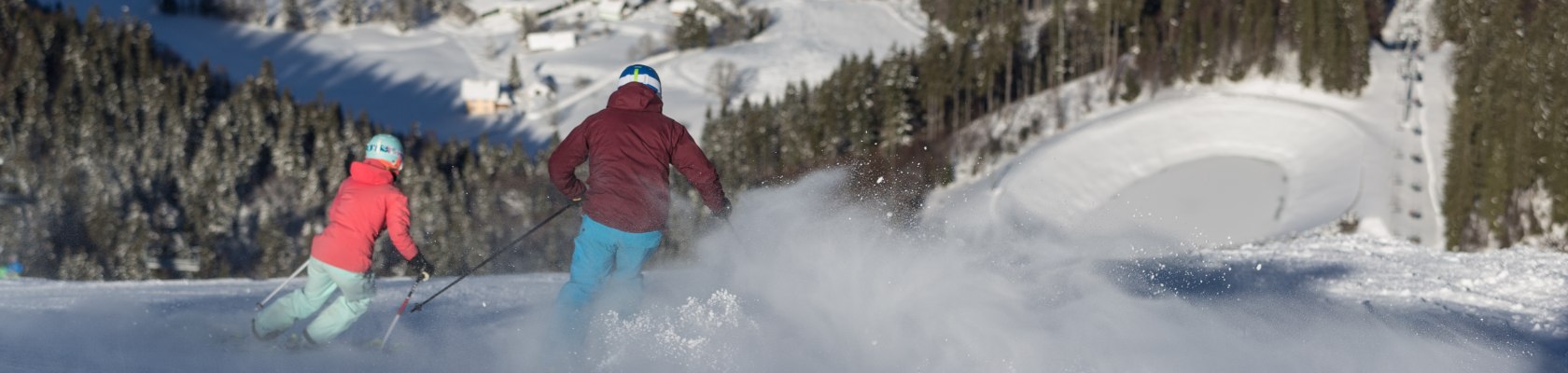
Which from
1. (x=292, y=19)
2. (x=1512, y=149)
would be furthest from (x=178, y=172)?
(x=1512, y=149)

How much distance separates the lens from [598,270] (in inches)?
282

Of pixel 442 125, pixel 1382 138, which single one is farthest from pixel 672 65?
pixel 1382 138

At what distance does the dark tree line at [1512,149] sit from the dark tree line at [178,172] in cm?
3109

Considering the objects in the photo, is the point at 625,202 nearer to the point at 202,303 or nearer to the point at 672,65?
the point at 202,303

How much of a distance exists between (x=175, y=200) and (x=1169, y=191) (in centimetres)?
4523

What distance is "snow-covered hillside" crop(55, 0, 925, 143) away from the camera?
8500cm

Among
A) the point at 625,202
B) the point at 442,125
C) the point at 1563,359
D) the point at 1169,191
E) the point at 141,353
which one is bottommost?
the point at 442,125

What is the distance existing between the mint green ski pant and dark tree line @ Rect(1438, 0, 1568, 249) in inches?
1311

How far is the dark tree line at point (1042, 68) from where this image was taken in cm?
5557

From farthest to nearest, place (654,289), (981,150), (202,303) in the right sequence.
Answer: (981,150)
(202,303)
(654,289)

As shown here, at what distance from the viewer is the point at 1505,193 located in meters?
39.4

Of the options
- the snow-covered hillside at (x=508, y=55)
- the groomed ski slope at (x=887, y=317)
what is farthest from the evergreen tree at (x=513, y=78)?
the groomed ski slope at (x=887, y=317)

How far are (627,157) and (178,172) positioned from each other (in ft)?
208

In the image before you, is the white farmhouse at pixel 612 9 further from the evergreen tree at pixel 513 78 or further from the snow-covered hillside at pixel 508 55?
the evergreen tree at pixel 513 78
